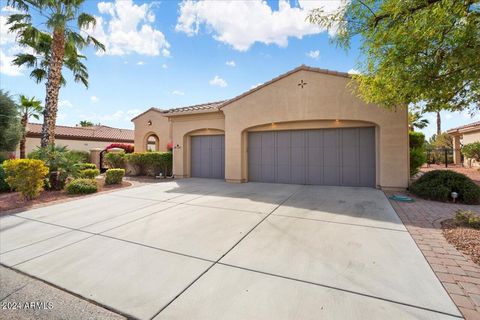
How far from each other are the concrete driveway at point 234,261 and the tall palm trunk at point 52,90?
232 inches

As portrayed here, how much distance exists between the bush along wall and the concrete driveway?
601cm

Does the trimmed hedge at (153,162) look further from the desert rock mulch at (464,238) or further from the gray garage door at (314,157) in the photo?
the desert rock mulch at (464,238)

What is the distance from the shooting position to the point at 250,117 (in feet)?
36.3

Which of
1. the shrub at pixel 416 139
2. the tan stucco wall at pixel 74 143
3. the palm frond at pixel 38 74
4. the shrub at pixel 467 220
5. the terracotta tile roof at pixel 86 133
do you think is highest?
Result: the palm frond at pixel 38 74

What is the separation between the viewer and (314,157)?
34.0 ft

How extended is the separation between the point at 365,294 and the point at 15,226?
300 inches

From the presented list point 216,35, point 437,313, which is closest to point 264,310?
point 437,313

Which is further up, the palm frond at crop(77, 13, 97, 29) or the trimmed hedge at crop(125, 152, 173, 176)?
the palm frond at crop(77, 13, 97, 29)

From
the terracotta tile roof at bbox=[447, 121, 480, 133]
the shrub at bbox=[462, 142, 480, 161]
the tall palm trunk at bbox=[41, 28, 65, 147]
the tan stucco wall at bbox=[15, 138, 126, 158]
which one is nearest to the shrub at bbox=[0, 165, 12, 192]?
the tall palm trunk at bbox=[41, 28, 65, 147]

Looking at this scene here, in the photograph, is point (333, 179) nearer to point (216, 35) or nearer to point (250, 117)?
point (250, 117)

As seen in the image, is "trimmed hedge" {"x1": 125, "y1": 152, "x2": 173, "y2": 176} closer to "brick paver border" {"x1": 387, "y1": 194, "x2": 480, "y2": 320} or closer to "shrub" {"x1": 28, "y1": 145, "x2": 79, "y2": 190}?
"shrub" {"x1": 28, "y1": 145, "x2": 79, "y2": 190}

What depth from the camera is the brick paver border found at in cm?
250

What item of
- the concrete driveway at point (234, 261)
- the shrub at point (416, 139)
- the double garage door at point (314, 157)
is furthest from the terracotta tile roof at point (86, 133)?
the shrub at point (416, 139)

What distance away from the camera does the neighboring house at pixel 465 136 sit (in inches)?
672
